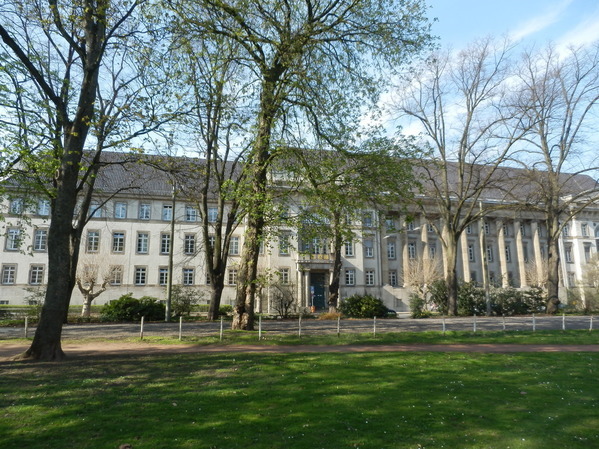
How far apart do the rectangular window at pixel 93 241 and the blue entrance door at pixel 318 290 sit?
20847 millimetres

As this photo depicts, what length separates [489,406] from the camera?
7.23 metres

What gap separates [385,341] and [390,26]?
38.8ft

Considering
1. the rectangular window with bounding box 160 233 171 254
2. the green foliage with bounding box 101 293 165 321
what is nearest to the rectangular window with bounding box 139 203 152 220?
the rectangular window with bounding box 160 233 171 254

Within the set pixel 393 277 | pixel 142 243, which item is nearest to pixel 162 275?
pixel 142 243

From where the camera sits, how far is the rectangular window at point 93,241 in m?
41.0

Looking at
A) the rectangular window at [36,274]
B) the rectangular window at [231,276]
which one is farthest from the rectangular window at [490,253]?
the rectangular window at [36,274]

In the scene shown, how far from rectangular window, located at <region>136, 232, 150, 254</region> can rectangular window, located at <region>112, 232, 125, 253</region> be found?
139 centimetres

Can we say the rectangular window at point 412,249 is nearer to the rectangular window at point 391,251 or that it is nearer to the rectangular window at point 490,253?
the rectangular window at point 391,251

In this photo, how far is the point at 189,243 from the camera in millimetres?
43875

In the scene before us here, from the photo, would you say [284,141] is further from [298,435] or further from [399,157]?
[298,435]

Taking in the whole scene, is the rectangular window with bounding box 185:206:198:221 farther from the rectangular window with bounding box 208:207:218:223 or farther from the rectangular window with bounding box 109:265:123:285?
the rectangular window with bounding box 109:265:123:285

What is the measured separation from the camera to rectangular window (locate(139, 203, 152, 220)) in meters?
42.8

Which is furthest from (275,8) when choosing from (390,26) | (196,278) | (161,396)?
(196,278)

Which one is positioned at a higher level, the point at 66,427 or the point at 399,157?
the point at 399,157
